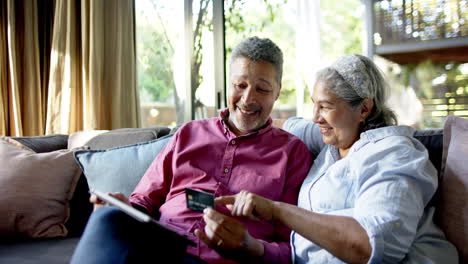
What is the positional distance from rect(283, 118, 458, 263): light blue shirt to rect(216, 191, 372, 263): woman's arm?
0.09ft

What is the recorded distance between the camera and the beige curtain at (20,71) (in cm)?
294

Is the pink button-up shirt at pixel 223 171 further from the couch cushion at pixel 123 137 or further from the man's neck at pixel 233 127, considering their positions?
the couch cushion at pixel 123 137

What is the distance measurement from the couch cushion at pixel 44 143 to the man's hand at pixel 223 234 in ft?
4.06

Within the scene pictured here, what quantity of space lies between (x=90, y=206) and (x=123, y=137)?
0.34 metres

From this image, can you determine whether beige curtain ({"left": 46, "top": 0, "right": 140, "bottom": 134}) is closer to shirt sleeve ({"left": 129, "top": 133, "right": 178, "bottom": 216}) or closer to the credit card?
shirt sleeve ({"left": 129, "top": 133, "right": 178, "bottom": 216})

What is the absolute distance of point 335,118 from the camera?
4.19 ft

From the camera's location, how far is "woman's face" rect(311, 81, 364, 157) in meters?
1.27

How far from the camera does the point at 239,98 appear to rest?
1517 mm

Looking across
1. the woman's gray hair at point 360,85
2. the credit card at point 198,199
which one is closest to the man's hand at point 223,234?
the credit card at point 198,199

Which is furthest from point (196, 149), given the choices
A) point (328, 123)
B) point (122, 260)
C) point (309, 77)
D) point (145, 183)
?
point (309, 77)

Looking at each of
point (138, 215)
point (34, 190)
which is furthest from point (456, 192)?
point (34, 190)

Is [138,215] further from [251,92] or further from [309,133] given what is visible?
[309,133]

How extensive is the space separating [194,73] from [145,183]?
6.92 feet

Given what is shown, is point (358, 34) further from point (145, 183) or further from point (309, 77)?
point (145, 183)
